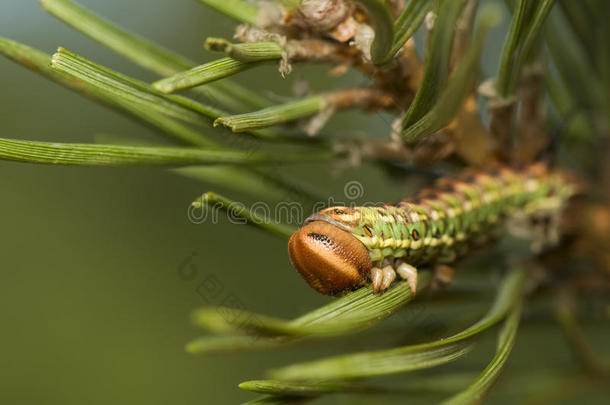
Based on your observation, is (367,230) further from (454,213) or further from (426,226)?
(454,213)

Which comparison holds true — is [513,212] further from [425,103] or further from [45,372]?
[45,372]

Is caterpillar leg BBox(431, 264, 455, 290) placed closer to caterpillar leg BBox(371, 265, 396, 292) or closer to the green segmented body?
the green segmented body

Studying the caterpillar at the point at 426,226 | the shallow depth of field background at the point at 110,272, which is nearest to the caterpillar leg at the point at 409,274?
the caterpillar at the point at 426,226

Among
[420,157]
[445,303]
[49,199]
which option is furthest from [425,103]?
[49,199]

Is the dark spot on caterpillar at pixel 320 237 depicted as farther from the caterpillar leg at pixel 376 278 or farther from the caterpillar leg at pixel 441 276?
the caterpillar leg at pixel 441 276

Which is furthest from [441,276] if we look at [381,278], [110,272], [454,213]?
[110,272]

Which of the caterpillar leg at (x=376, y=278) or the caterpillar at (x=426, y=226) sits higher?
the caterpillar at (x=426, y=226)

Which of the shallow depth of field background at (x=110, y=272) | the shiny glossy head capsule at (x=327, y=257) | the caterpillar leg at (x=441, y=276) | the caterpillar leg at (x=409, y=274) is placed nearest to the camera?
the shiny glossy head capsule at (x=327, y=257)

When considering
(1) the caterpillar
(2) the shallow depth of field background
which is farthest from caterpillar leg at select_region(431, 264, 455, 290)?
(2) the shallow depth of field background
